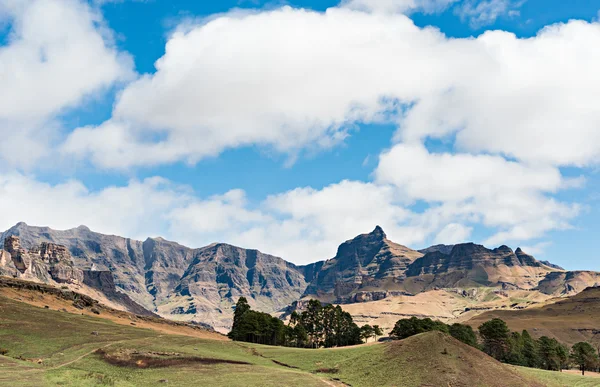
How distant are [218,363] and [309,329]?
293 ft

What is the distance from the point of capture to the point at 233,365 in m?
73.4

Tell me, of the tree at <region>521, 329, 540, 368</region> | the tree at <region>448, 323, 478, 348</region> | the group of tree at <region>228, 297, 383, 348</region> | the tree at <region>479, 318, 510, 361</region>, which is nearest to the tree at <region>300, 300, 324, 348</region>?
the group of tree at <region>228, 297, 383, 348</region>

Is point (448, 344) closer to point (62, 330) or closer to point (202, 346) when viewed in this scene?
point (202, 346)

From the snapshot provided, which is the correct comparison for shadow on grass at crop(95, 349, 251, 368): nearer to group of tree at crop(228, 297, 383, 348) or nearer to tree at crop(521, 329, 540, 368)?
group of tree at crop(228, 297, 383, 348)

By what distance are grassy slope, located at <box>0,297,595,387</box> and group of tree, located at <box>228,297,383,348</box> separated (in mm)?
53455

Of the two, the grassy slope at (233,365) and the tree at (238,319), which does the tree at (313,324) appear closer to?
the tree at (238,319)

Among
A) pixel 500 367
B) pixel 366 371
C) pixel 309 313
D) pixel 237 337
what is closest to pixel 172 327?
pixel 237 337

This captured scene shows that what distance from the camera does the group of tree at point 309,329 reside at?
148 meters

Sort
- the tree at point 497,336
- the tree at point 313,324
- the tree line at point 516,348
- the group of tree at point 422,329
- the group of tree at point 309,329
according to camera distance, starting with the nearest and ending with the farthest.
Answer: the tree line at point 516,348 → the tree at point 497,336 → the group of tree at point 422,329 → the group of tree at point 309,329 → the tree at point 313,324

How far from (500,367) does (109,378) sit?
54933mm

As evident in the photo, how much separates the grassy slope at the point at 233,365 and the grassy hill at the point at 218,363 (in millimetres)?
123

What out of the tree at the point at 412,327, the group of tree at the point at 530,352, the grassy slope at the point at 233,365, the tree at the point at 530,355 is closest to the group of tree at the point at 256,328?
the tree at the point at 412,327

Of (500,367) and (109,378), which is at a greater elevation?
(500,367)

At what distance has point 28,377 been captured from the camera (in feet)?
173
